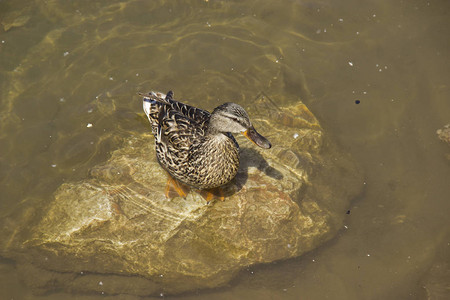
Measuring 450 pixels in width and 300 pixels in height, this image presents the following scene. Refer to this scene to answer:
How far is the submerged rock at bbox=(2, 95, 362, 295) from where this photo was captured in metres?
5.16

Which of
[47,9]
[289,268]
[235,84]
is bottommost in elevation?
[289,268]

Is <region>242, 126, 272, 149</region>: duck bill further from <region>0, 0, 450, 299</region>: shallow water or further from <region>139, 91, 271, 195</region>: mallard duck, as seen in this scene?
<region>0, 0, 450, 299</region>: shallow water

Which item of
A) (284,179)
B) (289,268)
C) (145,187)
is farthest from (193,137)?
(289,268)

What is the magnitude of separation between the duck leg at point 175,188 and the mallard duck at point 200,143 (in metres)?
0.16

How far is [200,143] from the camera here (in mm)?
5141

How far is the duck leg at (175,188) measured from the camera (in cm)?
558

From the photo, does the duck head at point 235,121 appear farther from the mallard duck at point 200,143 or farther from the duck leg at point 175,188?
the duck leg at point 175,188

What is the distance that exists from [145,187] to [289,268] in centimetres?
222

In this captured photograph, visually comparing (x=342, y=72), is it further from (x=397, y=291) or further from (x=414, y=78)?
(x=397, y=291)

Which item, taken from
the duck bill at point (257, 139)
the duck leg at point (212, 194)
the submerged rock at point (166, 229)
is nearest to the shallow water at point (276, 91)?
the submerged rock at point (166, 229)

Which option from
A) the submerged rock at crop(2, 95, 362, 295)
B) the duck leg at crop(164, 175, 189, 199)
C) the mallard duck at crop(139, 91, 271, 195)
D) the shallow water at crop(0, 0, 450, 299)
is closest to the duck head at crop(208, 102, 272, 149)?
the mallard duck at crop(139, 91, 271, 195)

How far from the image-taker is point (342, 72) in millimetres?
7113

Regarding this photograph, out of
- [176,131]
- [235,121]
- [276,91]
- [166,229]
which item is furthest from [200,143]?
[276,91]

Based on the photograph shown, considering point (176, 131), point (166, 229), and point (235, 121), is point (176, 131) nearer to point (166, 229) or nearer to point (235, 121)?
point (235, 121)
